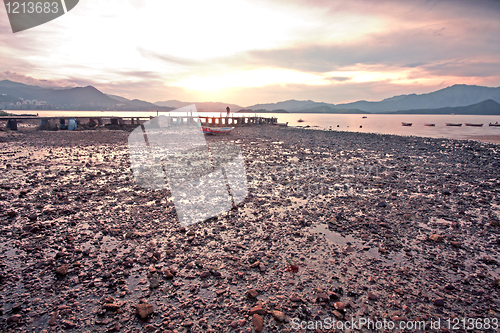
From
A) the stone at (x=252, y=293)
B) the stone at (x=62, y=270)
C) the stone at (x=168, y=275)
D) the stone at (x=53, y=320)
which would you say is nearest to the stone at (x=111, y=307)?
the stone at (x=53, y=320)

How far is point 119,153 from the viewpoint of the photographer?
68.7ft

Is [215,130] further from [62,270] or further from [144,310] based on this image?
[144,310]

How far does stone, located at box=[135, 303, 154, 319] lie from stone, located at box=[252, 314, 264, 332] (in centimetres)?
191

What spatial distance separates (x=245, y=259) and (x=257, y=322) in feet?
6.66

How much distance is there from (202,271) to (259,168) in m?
11.2

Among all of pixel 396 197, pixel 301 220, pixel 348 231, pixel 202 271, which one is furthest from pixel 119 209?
pixel 396 197

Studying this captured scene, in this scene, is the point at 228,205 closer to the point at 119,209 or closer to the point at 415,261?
the point at 119,209

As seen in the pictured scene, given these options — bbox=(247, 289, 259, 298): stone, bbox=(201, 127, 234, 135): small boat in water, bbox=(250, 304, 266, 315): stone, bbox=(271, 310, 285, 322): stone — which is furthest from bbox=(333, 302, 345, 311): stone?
bbox=(201, 127, 234, 135): small boat in water

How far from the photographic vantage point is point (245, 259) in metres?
6.20

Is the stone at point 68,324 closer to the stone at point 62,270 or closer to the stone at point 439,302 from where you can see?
the stone at point 62,270

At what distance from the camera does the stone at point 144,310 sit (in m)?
4.29

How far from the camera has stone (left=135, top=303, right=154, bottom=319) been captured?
4.29 m

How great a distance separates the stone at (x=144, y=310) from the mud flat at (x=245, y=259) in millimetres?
33

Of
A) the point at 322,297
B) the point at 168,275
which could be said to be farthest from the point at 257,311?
the point at 168,275
